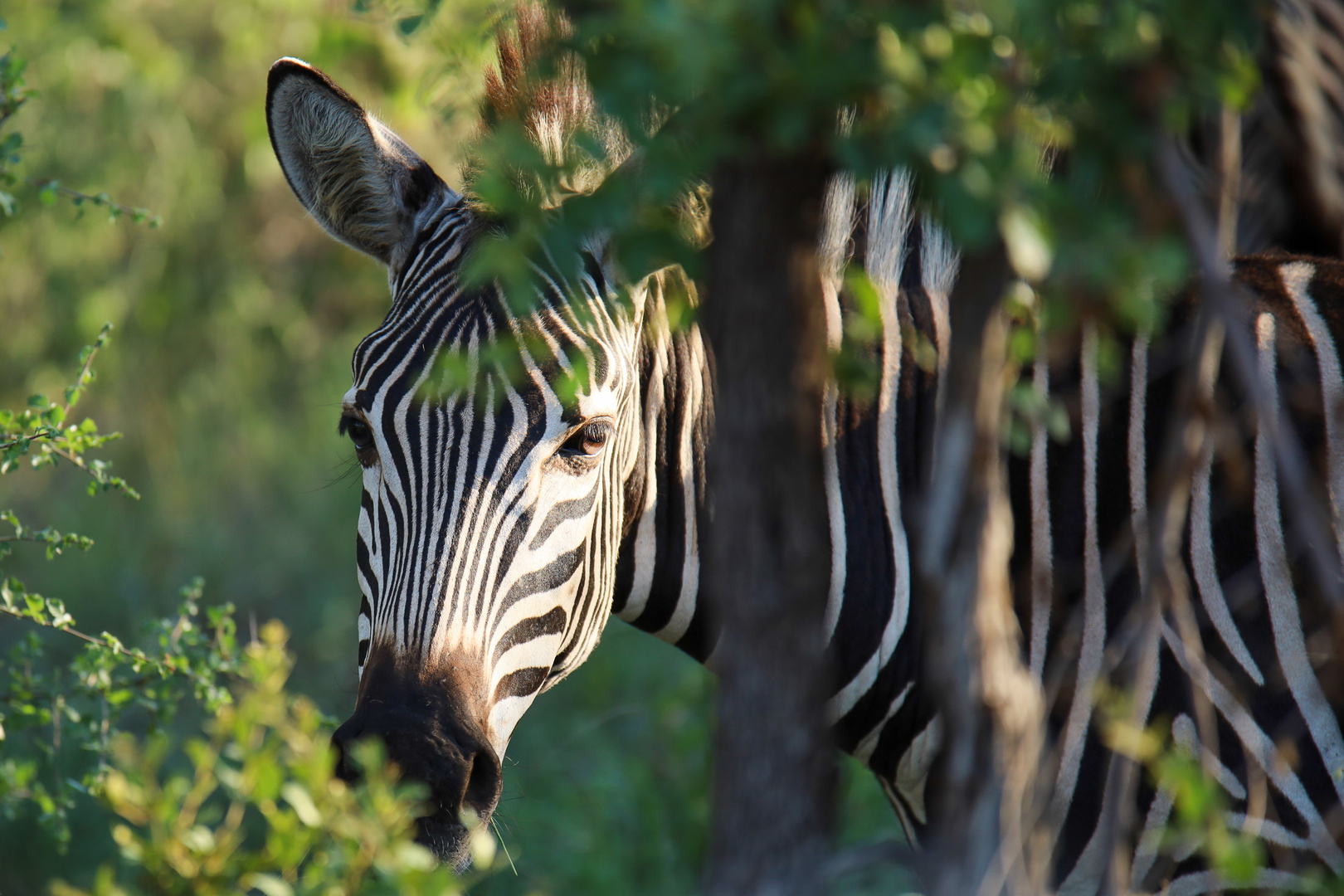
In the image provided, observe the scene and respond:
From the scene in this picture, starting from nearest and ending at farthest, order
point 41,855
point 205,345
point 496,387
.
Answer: point 496,387, point 41,855, point 205,345

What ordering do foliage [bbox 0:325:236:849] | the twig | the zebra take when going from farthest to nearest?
the twig → foliage [bbox 0:325:236:849] → the zebra

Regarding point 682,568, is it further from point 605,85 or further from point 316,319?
point 316,319

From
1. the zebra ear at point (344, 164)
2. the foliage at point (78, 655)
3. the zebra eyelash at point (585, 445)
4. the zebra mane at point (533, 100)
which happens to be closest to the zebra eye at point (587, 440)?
the zebra eyelash at point (585, 445)

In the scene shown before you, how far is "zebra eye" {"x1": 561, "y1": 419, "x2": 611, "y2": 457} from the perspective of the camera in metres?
2.10

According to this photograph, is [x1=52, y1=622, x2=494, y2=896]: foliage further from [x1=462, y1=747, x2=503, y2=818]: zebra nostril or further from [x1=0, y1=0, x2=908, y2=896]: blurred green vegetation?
[x1=0, y1=0, x2=908, y2=896]: blurred green vegetation

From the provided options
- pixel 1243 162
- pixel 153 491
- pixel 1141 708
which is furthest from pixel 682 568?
pixel 153 491

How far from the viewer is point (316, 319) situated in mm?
10219

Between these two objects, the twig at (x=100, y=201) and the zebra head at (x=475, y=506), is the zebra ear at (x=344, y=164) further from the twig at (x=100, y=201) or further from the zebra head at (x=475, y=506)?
the twig at (x=100, y=201)

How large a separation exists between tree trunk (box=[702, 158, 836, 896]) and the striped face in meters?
0.61

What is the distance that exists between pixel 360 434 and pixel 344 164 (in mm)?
771

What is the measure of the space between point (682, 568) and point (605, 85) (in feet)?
4.65

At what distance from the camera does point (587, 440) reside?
2.11 metres

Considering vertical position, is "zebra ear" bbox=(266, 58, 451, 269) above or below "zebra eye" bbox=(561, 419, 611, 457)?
above

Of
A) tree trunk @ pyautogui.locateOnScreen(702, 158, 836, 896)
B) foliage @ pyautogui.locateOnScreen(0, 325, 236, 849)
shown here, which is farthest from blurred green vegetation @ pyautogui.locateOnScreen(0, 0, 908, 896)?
tree trunk @ pyautogui.locateOnScreen(702, 158, 836, 896)
